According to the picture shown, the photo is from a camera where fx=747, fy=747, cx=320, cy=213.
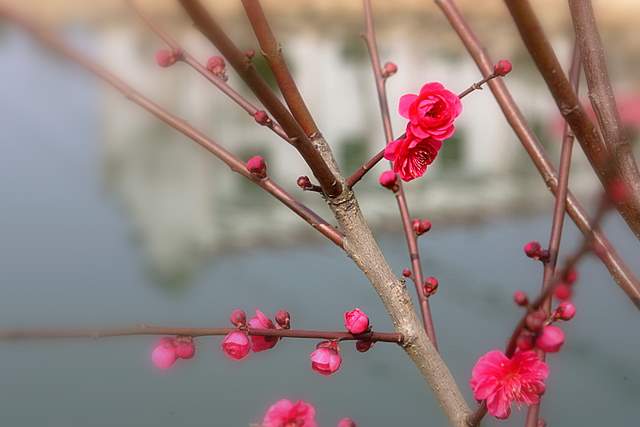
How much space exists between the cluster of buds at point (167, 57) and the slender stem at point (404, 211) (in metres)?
0.11

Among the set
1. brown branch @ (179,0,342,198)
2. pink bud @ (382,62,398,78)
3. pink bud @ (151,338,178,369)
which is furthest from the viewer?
pink bud @ (382,62,398,78)

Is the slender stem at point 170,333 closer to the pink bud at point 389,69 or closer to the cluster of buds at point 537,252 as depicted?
the cluster of buds at point 537,252

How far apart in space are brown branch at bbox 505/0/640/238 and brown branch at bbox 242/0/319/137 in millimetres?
79

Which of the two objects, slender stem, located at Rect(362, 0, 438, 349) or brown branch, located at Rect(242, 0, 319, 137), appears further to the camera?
slender stem, located at Rect(362, 0, 438, 349)

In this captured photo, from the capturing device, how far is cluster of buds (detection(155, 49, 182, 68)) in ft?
1.20

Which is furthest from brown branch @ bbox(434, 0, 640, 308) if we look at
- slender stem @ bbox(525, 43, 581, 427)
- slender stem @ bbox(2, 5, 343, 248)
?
slender stem @ bbox(2, 5, 343, 248)

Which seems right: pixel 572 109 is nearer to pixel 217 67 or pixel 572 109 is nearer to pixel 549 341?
pixel 549 341

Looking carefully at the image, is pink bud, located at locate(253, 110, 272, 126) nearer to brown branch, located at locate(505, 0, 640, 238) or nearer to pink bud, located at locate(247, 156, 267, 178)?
pink bud, located at locate(247, 156, 267, 178)

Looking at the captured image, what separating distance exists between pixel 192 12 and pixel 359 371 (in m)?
1.27

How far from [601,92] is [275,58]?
14 cm

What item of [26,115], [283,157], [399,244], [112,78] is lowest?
[112,78]

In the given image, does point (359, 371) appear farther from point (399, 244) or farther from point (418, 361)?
point (418, 361)

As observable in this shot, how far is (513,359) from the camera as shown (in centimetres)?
28

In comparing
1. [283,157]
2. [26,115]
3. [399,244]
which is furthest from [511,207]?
[26,115]
